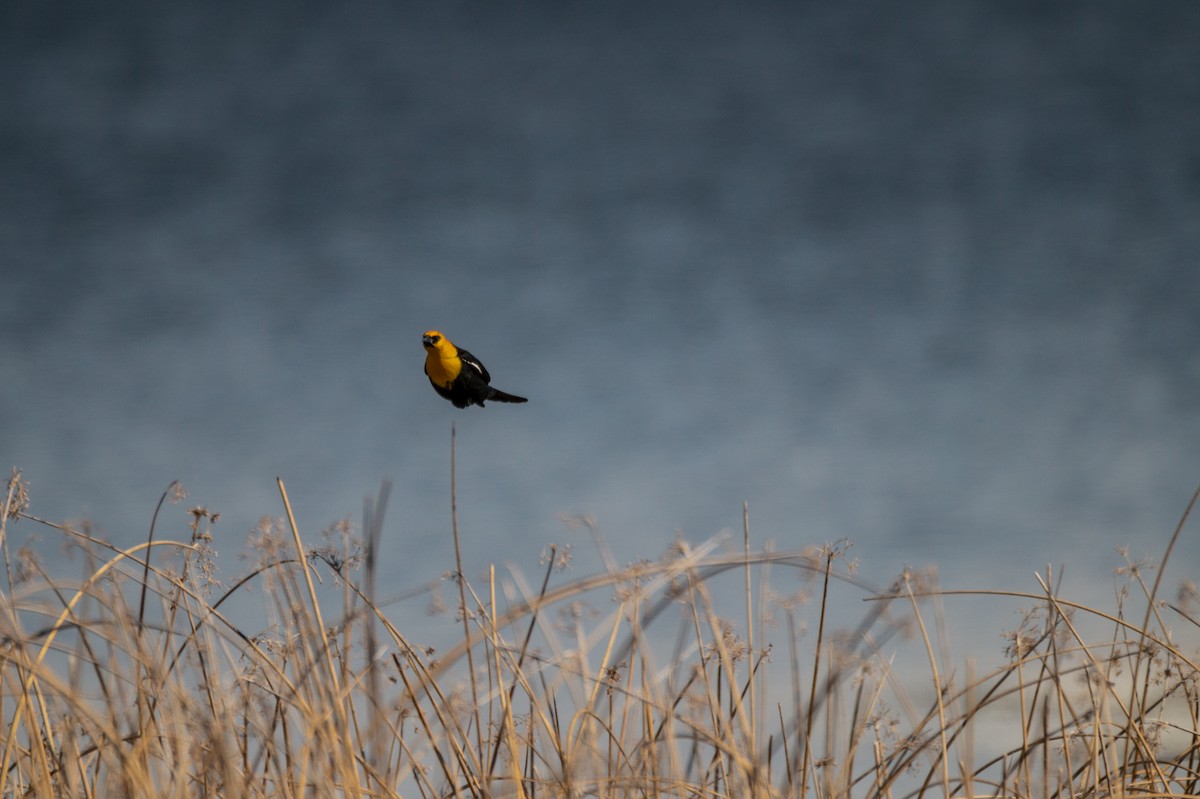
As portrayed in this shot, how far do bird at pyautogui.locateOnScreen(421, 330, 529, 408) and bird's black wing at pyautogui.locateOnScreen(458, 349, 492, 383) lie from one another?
0.06 meters

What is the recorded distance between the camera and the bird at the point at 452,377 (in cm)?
551

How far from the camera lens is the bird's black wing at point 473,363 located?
5.86m

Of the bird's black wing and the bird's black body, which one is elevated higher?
the bird's black wing

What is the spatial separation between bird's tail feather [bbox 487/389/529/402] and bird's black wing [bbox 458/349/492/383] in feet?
0.42

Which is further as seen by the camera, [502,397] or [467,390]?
[502,397]

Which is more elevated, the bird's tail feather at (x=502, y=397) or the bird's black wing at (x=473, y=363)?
the bird's black wing at (x=473, y=363)

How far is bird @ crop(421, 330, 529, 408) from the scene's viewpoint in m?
5.51

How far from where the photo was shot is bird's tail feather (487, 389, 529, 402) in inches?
226

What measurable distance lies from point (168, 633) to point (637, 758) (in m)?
1.16

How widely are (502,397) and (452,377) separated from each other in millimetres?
440

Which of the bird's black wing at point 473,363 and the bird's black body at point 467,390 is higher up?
the bird's black wing at point 473,363

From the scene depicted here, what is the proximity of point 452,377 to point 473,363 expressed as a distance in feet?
1.66

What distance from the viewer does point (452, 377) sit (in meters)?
5.50

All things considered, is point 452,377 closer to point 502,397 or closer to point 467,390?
point 467,390
